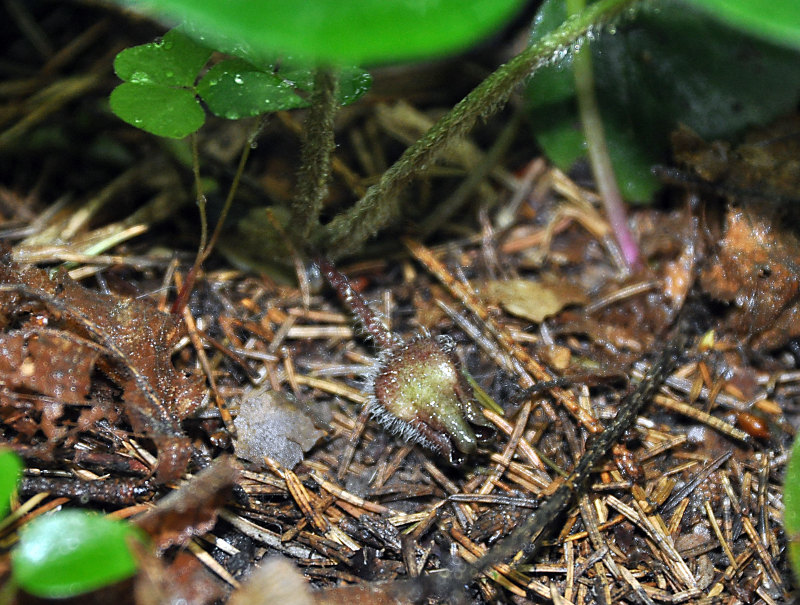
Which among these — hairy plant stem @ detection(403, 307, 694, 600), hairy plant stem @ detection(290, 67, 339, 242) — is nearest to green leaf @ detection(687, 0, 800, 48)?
hairy plant stem @ detection(290, 67, 339, 242)

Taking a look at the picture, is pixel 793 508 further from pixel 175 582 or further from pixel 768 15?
pixel 175 582

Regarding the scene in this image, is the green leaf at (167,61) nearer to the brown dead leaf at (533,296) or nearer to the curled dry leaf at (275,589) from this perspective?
the brown dead leaf at (533,296)

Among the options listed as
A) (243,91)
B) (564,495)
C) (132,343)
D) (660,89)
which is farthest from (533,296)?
(132,343)

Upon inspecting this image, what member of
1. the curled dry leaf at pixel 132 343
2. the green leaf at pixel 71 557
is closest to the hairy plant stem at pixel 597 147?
the curled dry leaf at pixel 132 343

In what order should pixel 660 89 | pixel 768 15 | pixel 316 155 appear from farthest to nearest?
pixel 660 89
pixel 316 155
pixel 768 15

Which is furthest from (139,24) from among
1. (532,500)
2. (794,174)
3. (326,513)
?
(794,174)

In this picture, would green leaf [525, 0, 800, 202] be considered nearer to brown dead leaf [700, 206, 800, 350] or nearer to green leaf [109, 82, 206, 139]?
brown dead leaf [700, 206, 800, 350]
